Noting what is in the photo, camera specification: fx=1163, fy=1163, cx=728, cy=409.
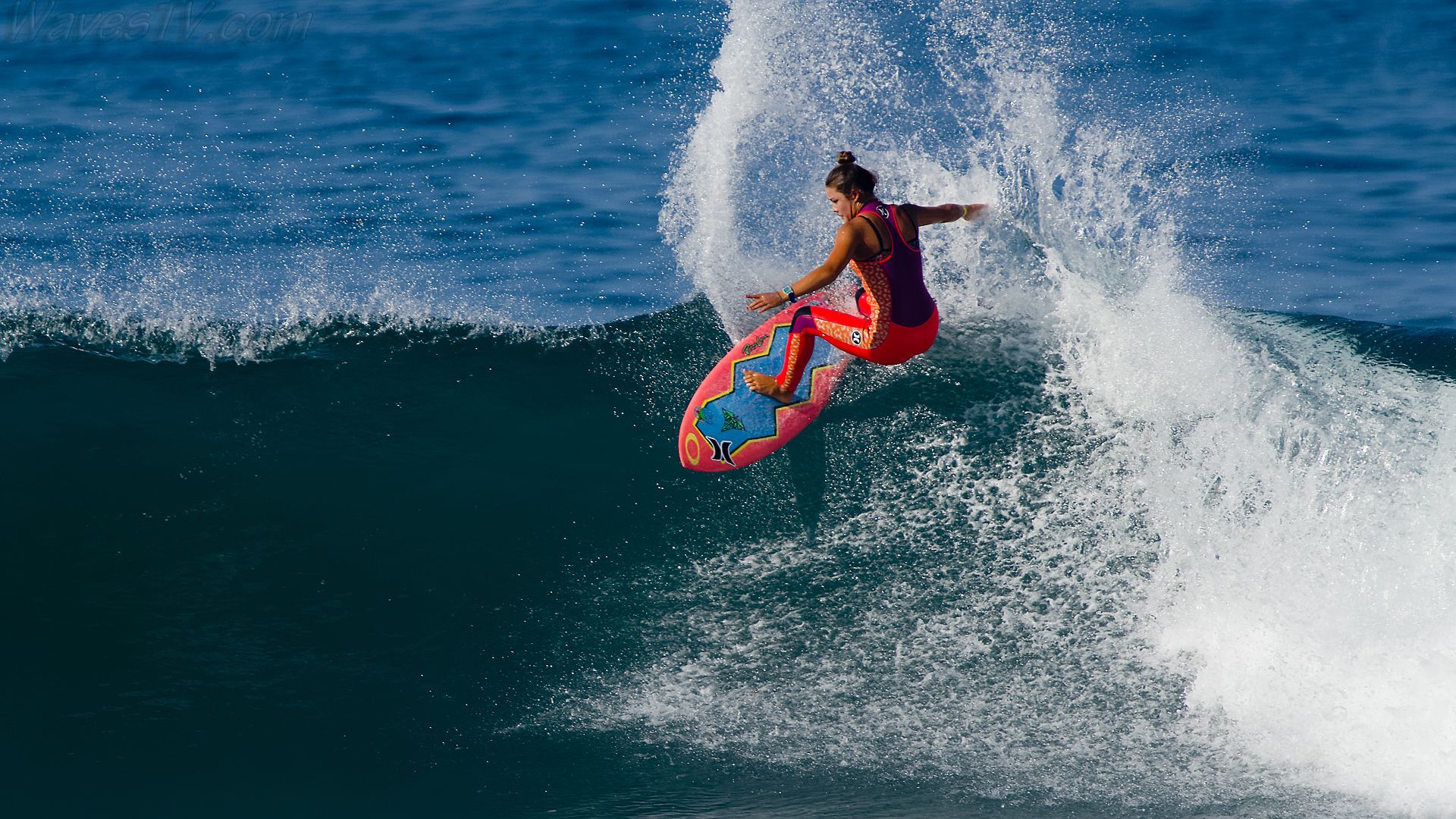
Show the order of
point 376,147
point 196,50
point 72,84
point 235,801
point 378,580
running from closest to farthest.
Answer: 1. point 235,801
2. point 378,580
3. point 376,147
4. point 72,84
5. point 196,50

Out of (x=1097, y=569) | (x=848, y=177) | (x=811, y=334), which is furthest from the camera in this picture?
(x=811, y=334)

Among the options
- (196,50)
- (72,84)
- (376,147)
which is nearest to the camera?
(376,147)

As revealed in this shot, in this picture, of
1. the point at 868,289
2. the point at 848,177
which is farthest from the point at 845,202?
the point at 868,289

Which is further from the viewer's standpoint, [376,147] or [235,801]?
[376,147]

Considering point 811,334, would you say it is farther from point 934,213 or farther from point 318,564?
point 318,564

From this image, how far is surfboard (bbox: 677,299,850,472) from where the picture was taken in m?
6.31

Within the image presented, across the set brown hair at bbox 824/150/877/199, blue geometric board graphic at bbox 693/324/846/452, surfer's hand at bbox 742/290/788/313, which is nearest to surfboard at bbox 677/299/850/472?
blue geometric board graphic at bbox 693/324/846/452

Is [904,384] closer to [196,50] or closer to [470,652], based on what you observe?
[470,652]

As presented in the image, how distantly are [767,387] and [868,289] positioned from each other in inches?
32.1

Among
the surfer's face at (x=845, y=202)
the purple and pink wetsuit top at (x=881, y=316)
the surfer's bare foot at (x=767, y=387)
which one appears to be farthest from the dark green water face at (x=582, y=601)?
the surfer's face at (x=845, y=202)

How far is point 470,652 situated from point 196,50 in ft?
41.5

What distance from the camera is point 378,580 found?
20.6ft

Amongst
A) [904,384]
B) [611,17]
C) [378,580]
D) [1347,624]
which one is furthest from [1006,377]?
[611,17]

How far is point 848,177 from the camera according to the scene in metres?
5.45
